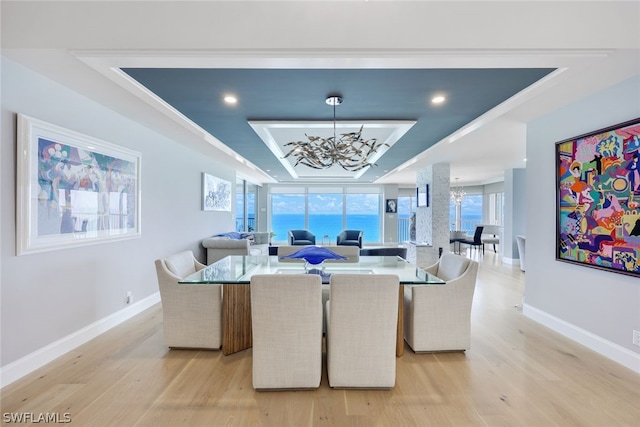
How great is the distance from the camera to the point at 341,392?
6.84 feet

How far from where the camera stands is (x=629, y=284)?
2.47 meters

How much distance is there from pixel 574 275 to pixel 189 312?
3.83 m

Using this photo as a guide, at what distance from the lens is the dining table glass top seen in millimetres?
2424

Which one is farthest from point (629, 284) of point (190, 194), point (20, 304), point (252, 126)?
point (190, 194)

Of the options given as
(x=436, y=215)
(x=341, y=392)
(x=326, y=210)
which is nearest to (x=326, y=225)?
(x=326, y=210)

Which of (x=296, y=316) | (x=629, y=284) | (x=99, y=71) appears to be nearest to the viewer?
(x=296, y=316)

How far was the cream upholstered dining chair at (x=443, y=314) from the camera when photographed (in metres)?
2.63

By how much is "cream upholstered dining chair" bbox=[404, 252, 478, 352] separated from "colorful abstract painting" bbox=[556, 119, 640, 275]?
120 centimetres

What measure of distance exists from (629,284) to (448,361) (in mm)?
1655

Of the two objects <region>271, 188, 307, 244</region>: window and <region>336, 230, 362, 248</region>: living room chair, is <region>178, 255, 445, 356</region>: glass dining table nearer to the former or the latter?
<region>336, 230, 362, 248</region>: living room chair

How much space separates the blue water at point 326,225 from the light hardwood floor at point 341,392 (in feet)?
27.8

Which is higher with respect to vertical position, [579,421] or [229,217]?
[229,217]

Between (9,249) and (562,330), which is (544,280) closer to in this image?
(562,330)

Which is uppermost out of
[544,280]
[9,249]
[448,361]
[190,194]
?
[190,194]
